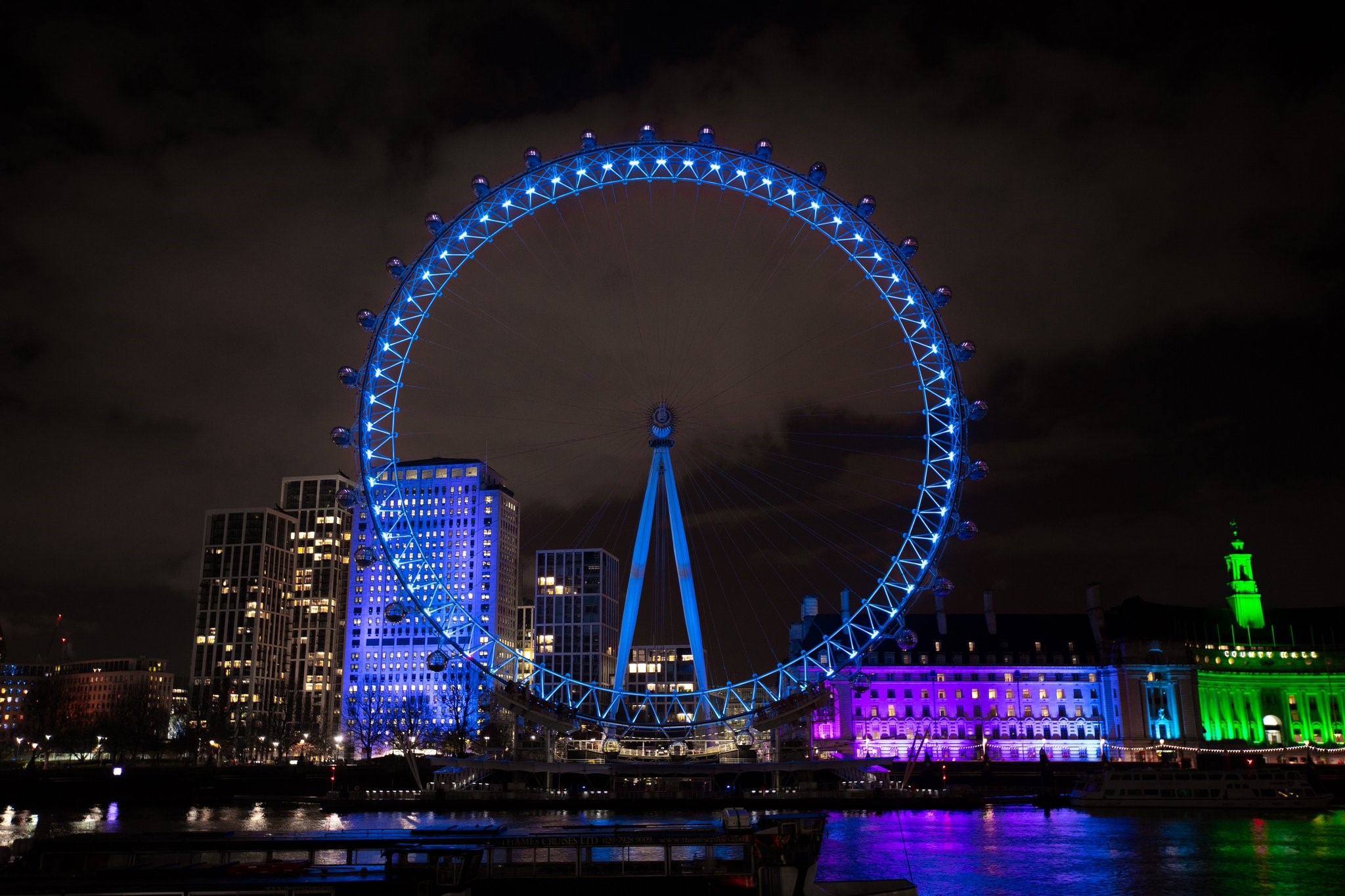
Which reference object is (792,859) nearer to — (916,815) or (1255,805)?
(916,815)

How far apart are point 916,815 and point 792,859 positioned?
49.1m

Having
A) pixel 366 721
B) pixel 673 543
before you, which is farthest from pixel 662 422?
pixel 366 721

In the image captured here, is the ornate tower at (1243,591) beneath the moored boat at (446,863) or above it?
above

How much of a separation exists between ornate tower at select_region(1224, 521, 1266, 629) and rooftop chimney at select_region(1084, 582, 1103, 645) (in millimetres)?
19413

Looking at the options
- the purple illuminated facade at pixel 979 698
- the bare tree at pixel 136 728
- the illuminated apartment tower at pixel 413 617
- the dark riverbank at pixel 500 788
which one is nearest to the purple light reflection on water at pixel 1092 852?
the dark riverbank at pixel 500 788

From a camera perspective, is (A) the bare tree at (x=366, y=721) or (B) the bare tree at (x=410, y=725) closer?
(B) the bare tree at (x=410, y=725)

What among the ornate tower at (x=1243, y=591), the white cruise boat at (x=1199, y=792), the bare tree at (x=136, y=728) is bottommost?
the white cruise boat at (x=1199, y=792)

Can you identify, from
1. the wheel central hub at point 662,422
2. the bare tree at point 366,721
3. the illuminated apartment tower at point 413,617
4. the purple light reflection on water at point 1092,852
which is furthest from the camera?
the illuminated apartment tower at point 413,617

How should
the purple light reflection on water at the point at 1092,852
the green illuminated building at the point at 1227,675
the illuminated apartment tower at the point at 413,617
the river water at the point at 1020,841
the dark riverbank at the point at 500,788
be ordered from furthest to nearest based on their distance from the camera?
the illuminated apartment tower at the point at 413,617 → the green illuminated building at the point at 1227,675 → the dark riverbank at the point at 500,788 → the river water at the point at 1020,841 → the purple light reflection on water at the point at 1092,852

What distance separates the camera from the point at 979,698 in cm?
12825

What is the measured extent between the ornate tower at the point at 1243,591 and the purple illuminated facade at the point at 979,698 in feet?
71.2

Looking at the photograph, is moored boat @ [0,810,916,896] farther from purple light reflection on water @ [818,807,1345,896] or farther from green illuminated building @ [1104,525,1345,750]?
green illuminated building @ [1104,525,1345,750]

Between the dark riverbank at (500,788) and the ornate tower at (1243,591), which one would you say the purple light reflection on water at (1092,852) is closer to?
the dark riverbank at (500,788)

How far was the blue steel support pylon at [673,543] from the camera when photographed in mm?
65625
